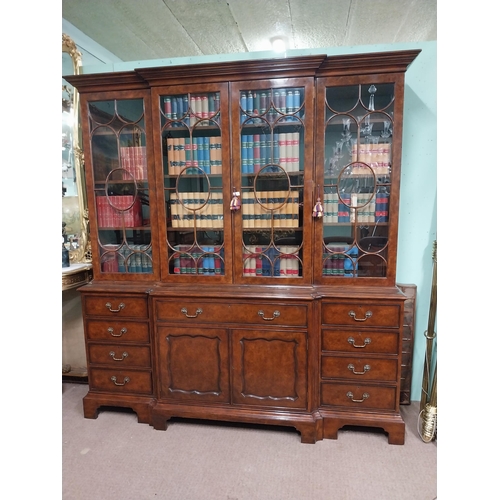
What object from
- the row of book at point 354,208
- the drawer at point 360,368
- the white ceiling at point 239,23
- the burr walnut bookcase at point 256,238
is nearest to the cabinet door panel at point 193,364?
the burr walnut bookcase at point 256,238

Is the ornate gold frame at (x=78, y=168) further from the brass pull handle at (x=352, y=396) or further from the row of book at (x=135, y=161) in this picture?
the brass pull handle at (x=352, y=396)

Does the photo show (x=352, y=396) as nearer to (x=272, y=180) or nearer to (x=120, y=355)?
(x=272, y=180)

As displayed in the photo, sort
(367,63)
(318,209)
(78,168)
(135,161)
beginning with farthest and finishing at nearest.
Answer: (78,168), (135,161), (318,209), (367,63)

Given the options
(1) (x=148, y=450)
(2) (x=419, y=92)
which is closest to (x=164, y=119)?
(2) (x=419, y=92)

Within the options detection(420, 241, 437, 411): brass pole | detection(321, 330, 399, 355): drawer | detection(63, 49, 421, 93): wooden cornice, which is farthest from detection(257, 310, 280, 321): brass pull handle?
detection(63, 49, 421, 93): wooden cornice

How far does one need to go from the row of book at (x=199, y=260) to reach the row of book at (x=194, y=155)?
482 millimetres

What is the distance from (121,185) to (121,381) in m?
1.32

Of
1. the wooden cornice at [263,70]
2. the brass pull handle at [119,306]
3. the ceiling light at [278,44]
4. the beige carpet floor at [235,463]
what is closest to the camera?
the beige carpet floor at [235,463]

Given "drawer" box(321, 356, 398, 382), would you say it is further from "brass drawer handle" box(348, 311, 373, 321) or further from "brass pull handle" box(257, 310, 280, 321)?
"brass pull handle" box(257, 310, 280, 321)

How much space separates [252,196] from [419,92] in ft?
4.33

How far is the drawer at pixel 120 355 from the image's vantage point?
1894mm

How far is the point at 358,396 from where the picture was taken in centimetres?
172

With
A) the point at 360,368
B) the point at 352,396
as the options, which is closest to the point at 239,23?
the point at 360,368

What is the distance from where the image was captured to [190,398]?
6.05 ft
